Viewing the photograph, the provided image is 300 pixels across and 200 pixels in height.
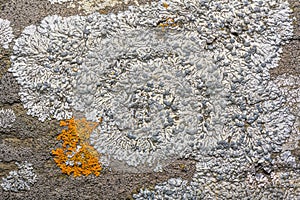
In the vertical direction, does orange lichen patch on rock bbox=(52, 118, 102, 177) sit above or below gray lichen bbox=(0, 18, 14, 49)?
below

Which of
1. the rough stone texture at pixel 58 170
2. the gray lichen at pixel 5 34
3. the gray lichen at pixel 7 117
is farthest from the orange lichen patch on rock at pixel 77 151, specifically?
the gray lichen at pixel 5 34

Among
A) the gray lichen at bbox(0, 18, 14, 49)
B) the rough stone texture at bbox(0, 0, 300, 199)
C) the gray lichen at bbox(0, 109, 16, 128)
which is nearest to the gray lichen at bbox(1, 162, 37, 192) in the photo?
the rough stone texture at bbox(0, 0, 300, 199)

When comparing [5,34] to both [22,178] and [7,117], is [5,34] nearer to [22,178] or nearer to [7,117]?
[7,117]

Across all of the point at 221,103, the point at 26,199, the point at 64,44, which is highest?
the point at 64,44

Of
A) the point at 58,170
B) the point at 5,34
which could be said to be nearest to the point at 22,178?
the point at 58,170

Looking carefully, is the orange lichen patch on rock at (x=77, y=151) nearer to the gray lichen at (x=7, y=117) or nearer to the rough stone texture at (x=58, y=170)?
the rough stone texture at (x=58, y=170)

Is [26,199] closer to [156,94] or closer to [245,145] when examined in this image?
[156,94]

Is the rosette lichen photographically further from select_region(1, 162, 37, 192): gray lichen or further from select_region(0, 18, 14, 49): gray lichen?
select_region(1, 162, 37, 192): gray lichen

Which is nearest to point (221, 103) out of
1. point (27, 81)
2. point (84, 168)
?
point (84, 168)
